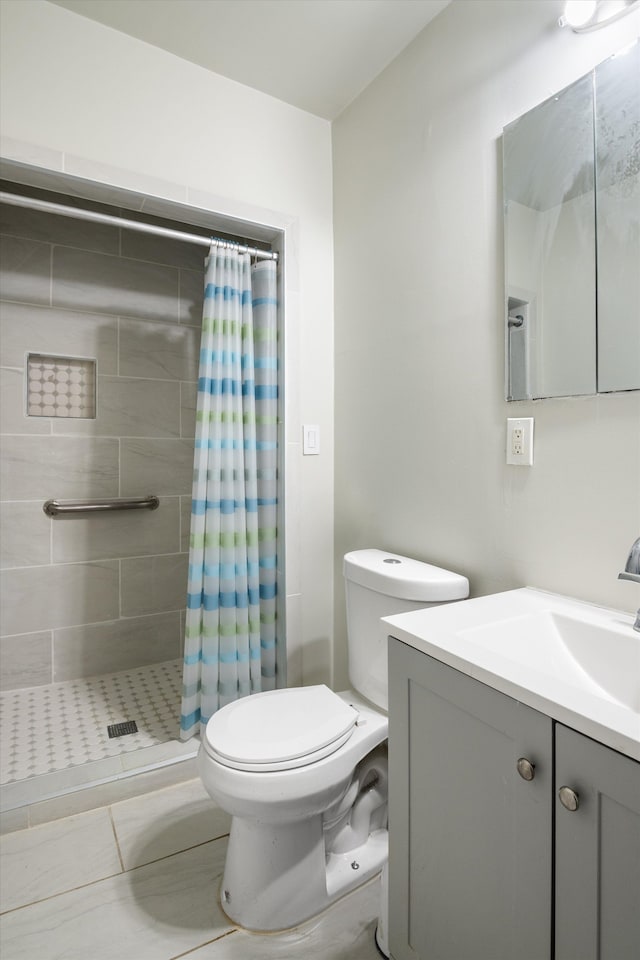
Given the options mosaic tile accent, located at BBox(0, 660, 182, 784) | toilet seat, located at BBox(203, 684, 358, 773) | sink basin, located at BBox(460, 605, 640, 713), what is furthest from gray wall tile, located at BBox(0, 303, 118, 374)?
sink basin, located at BBox(460, 605, 640, 713)

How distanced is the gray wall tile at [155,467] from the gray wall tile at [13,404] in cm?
42

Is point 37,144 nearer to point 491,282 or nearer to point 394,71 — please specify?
point 394,71

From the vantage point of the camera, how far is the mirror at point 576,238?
103cm

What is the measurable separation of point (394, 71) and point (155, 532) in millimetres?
2149

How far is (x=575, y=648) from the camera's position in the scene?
1020 mm

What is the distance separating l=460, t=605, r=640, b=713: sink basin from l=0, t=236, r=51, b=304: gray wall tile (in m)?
2.28

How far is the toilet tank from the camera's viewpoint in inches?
53.2

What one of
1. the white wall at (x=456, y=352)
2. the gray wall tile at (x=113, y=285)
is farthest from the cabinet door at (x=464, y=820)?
the gray wall tile at (x=113, y=285)

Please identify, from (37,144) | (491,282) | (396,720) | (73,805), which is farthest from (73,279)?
(396,720)

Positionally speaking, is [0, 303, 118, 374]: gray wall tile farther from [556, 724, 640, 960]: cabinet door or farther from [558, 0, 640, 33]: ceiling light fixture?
[556, 724, 640, 960]: cabinet door

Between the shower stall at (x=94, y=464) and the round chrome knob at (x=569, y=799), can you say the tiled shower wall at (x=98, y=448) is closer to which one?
the shower stall at (x=94, y=464)

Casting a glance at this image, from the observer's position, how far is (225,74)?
1.79m

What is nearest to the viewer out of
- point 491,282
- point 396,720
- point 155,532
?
point 396,720

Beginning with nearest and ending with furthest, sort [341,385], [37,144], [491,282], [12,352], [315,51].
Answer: [491,282] → [37,144] → [315,51] → [341,385] → [12,352]
